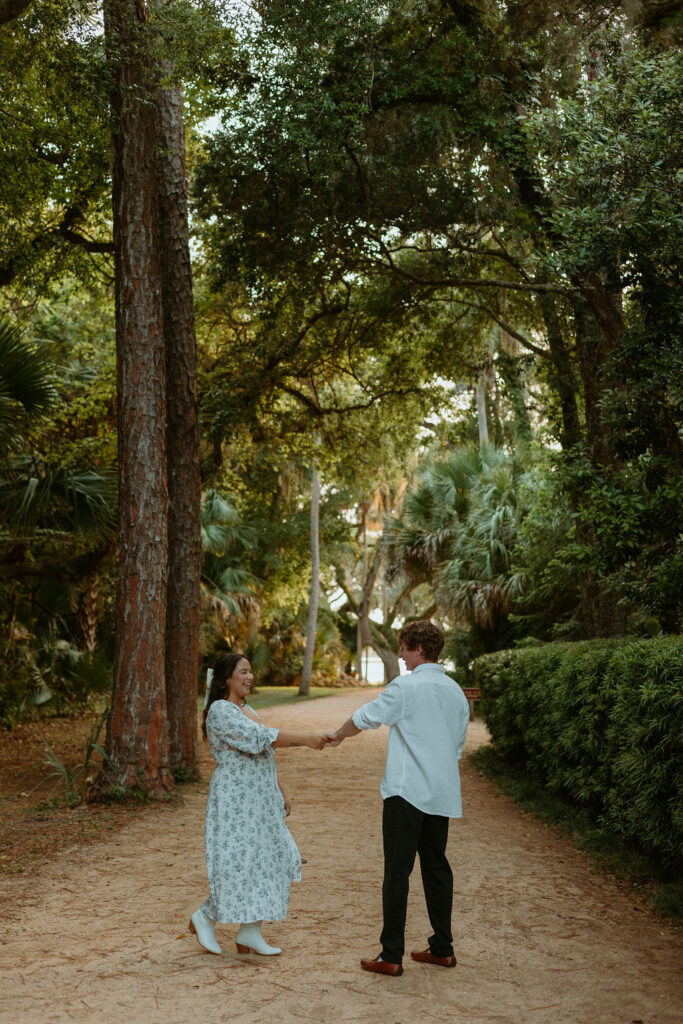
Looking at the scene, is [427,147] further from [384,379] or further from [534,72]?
[384,379]

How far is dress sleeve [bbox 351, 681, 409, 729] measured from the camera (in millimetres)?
4629

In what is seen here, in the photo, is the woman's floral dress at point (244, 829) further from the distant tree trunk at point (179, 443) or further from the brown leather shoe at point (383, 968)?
the distant tree trunk at point (179, 443)

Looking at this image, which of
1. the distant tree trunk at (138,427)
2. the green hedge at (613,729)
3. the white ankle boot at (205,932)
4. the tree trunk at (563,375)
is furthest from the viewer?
the tree trunk at (563,375)

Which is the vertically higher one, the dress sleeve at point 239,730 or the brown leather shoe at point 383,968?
the dress sleeve at point 239,730

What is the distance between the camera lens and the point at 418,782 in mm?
4668

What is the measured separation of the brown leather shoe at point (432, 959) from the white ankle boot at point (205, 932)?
1024 mm

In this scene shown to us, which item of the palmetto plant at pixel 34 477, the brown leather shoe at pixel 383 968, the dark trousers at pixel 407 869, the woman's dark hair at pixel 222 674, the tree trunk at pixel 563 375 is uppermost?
the tree trunk at pixel 563 375

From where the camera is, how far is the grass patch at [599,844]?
20.0 ft

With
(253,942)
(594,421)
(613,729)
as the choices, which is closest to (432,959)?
(253,942)

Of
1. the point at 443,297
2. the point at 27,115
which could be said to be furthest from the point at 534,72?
the point at 27,115

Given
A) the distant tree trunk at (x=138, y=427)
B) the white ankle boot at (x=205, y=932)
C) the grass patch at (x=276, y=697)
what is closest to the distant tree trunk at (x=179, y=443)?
the distant tree trunk at (x=138, y=427)

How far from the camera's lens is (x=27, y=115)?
37.9ft

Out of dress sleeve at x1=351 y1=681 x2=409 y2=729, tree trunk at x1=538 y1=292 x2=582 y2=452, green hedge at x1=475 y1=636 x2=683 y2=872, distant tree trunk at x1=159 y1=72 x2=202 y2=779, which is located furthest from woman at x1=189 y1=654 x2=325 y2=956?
tree trunk at x1=538 y1=292 x2=582 y2=452

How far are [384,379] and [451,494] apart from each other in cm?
673
